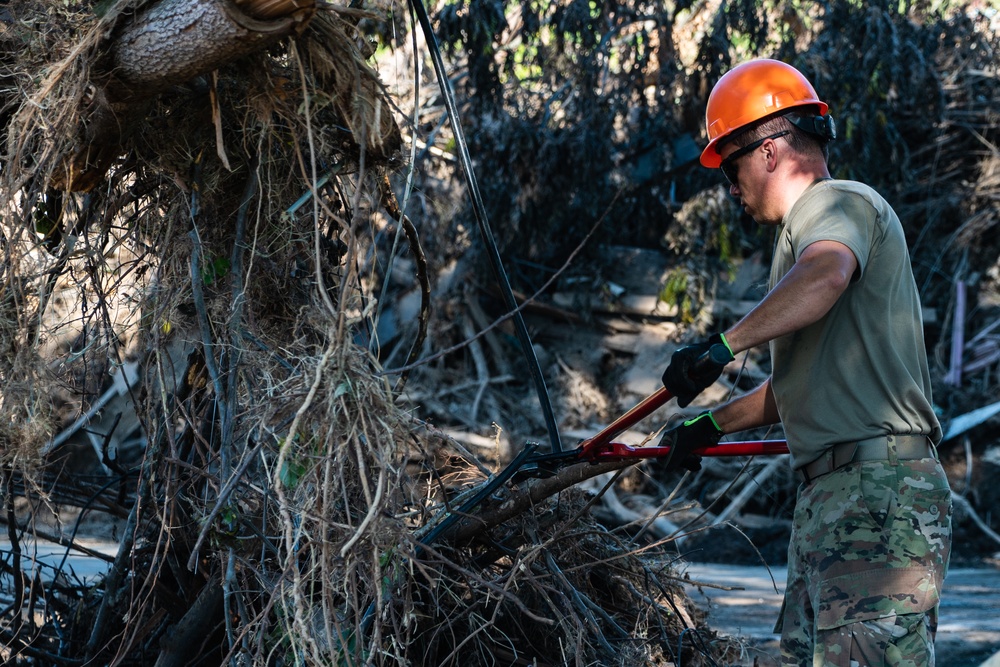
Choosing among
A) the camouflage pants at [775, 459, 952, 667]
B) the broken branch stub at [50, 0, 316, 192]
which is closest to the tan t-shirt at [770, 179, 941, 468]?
the camouflage pants at [775, 459, 952, 667]

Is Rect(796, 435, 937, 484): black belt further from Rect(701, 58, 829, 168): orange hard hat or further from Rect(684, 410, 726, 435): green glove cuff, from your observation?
Rect(701, 58, 829, 168): orange hard hat

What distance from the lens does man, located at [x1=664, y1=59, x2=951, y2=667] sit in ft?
6.76

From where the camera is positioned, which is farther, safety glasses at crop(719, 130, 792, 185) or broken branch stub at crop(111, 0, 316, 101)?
safety glasses at crop(719, 130, 792, 185)

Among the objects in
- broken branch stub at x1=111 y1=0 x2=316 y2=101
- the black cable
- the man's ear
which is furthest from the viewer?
the black cable

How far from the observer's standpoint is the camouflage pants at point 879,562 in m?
2.04

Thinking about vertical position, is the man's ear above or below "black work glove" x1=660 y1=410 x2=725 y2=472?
above

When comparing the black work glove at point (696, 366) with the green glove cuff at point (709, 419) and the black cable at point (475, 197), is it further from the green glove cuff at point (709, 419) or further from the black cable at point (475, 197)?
the black cable at point (475, 197)

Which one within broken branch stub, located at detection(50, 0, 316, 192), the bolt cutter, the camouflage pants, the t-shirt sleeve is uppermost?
broken branch stub, located at detection(50, 0, 316, 192)

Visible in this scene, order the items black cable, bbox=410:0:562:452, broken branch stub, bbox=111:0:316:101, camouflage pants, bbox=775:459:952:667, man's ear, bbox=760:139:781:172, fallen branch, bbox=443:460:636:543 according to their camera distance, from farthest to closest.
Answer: black cable, bbox=410:0:562:452, fallen branch, bbox=443:460:636:543, man's ear, bbox=760:139:781:172, broken branch stub, bbox=111:0:316:101, camouflage pants, bbox=775:459:952:667

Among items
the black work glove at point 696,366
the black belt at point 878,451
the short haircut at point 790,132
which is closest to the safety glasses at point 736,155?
the short haircut at point 790,132

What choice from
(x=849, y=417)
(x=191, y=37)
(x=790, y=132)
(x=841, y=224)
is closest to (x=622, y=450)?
(x=849, y=417)

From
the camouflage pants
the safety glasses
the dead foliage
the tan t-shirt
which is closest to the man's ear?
the safety glasses

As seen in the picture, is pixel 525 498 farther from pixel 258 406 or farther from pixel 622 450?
pixel 258 406

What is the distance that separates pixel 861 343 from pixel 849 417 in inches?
7.1
